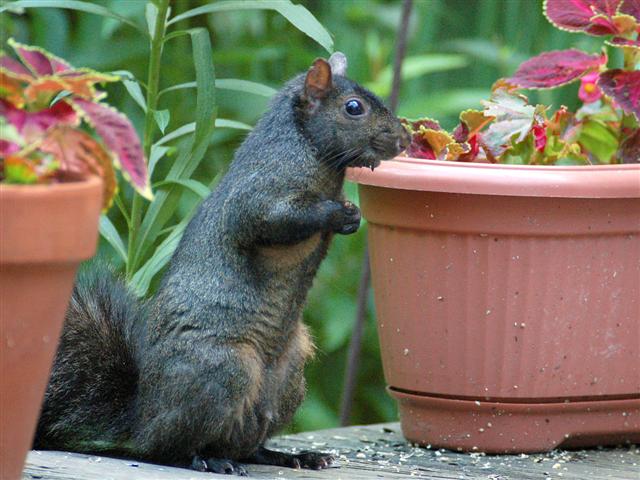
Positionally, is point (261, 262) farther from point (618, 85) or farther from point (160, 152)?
point (618, 85)

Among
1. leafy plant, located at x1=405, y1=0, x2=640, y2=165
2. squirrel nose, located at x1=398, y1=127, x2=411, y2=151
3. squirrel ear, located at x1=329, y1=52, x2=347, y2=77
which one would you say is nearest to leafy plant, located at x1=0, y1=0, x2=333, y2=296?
squirrel ear, located at x1=329, y1=52, x2=347, y2=77

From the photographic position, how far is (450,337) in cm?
245

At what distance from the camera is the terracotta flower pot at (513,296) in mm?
2350

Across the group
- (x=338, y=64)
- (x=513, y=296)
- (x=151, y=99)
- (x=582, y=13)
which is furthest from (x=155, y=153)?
(x=582, y=13)

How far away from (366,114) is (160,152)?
21.0 inches

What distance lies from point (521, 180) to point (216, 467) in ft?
2.64

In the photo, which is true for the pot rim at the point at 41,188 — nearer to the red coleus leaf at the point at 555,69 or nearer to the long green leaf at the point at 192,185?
the long green leaf at the point at 192,185

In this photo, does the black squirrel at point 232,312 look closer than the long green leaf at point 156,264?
Yes

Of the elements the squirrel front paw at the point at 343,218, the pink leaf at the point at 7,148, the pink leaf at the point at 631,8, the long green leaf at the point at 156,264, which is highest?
the pink leaf at the point at 631,8

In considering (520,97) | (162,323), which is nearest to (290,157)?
(162,323)

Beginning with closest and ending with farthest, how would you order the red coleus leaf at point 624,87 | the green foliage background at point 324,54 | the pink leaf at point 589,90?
1. the red coleus leaf at point 624,87
2. the pink leaf at point 589,90
3. the green foliage background at point 324,54

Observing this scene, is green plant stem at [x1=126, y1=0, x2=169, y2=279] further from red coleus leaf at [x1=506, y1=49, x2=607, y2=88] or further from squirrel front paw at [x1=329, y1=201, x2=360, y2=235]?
red coleus leaf at [x1=506, y1=49, x2=607, y2=88]

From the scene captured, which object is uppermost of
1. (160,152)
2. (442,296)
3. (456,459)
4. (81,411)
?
(160,152)

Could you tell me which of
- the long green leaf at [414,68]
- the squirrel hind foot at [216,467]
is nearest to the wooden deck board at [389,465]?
the squirrel hind foot at [216,467]
